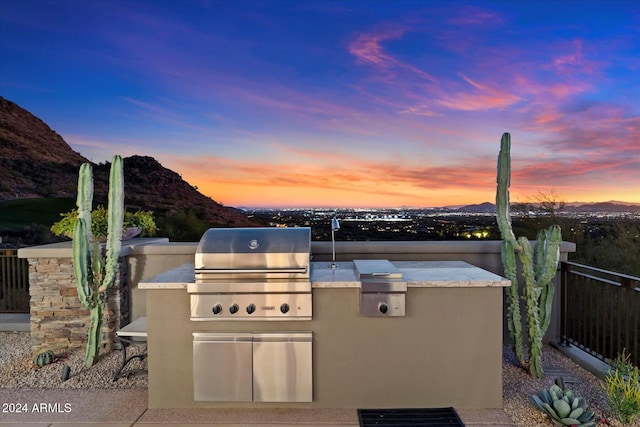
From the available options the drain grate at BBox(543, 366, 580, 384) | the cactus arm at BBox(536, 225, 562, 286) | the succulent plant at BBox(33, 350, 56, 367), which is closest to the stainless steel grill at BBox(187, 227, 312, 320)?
the cactus arm at BBox(536, 225, 562, 286)

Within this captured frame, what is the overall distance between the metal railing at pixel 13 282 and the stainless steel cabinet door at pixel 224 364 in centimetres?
420

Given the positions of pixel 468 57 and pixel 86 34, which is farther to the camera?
pixel 86 34

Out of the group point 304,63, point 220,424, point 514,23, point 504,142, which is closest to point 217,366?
point 220,424

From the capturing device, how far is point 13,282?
5227 millimetres

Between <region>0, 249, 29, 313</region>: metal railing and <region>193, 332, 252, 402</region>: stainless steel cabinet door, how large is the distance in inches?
165

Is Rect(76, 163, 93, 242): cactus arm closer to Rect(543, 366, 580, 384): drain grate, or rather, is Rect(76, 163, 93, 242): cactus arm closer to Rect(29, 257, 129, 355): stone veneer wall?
Rect(29, 257, 129, 355): stone veneer wall

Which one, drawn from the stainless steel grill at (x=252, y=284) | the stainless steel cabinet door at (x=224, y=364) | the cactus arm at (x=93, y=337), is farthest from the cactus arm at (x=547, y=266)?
the cactus arm at (x=93, y=337)

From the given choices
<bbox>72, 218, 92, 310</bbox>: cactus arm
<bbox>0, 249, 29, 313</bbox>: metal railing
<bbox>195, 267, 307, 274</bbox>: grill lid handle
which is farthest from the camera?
<bbox>0, 249, 29, 313</bbox>: metal railing

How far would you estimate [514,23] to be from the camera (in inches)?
255

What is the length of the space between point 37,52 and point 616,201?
12889mm

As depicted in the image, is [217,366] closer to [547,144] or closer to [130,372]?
[130,372]

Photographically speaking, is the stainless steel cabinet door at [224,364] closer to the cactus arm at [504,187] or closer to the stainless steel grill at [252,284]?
the stainless steel grill at [252,284]

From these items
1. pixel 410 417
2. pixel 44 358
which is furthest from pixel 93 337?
pixel 410 417

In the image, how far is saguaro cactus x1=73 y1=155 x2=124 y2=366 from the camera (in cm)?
364
